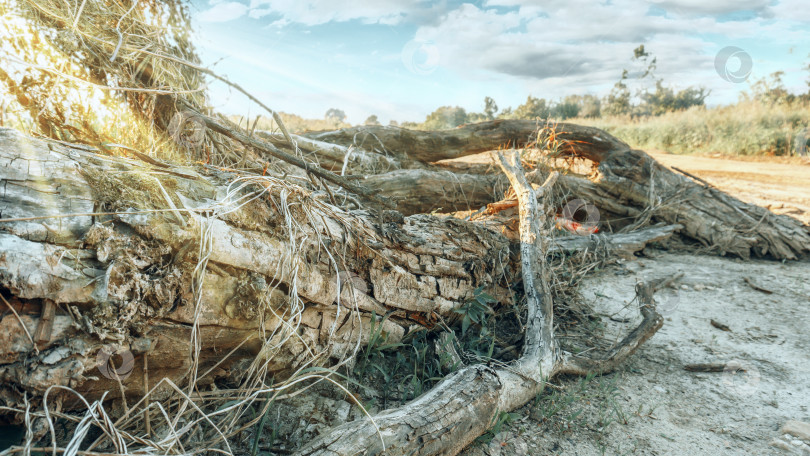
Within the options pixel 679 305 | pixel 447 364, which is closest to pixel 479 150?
pixel 679 305

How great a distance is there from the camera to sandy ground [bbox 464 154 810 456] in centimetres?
211

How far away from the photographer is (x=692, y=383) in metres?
2.65

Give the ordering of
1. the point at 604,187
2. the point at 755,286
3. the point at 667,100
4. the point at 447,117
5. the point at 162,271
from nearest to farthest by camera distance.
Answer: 1. the point at 162,271
2. the point at 755,286
3. the point at 604,187
4. the point at 447,117
5. the point at 667,100

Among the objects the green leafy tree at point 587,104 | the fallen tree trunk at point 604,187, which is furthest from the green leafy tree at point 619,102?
the fallen tree trunk at point 604,187

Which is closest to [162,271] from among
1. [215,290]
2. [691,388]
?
[215,290]

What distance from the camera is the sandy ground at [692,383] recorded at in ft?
6.91

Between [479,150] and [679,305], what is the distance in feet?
9.16

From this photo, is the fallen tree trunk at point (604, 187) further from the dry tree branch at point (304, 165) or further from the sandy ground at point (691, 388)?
the dry tree branch at point (304, 165)

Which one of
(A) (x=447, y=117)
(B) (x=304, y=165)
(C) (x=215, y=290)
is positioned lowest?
(C) (x=215, y=290)

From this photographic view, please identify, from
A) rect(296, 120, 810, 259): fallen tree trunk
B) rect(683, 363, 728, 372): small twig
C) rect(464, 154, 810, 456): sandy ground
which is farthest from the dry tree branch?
rect(683, 363, 728, 372): small twig

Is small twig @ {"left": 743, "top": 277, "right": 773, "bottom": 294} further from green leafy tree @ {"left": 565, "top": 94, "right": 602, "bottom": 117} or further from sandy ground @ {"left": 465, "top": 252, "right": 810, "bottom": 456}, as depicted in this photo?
green leafy tree @ {"left": 565, "top": 94, "right": 602, "bottom": 117}

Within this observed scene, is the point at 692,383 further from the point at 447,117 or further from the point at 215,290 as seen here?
the point at 447,117

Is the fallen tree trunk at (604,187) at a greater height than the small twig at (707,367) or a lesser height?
greater

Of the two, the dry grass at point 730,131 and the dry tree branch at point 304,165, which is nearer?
the dry tree branch at point 304,165
